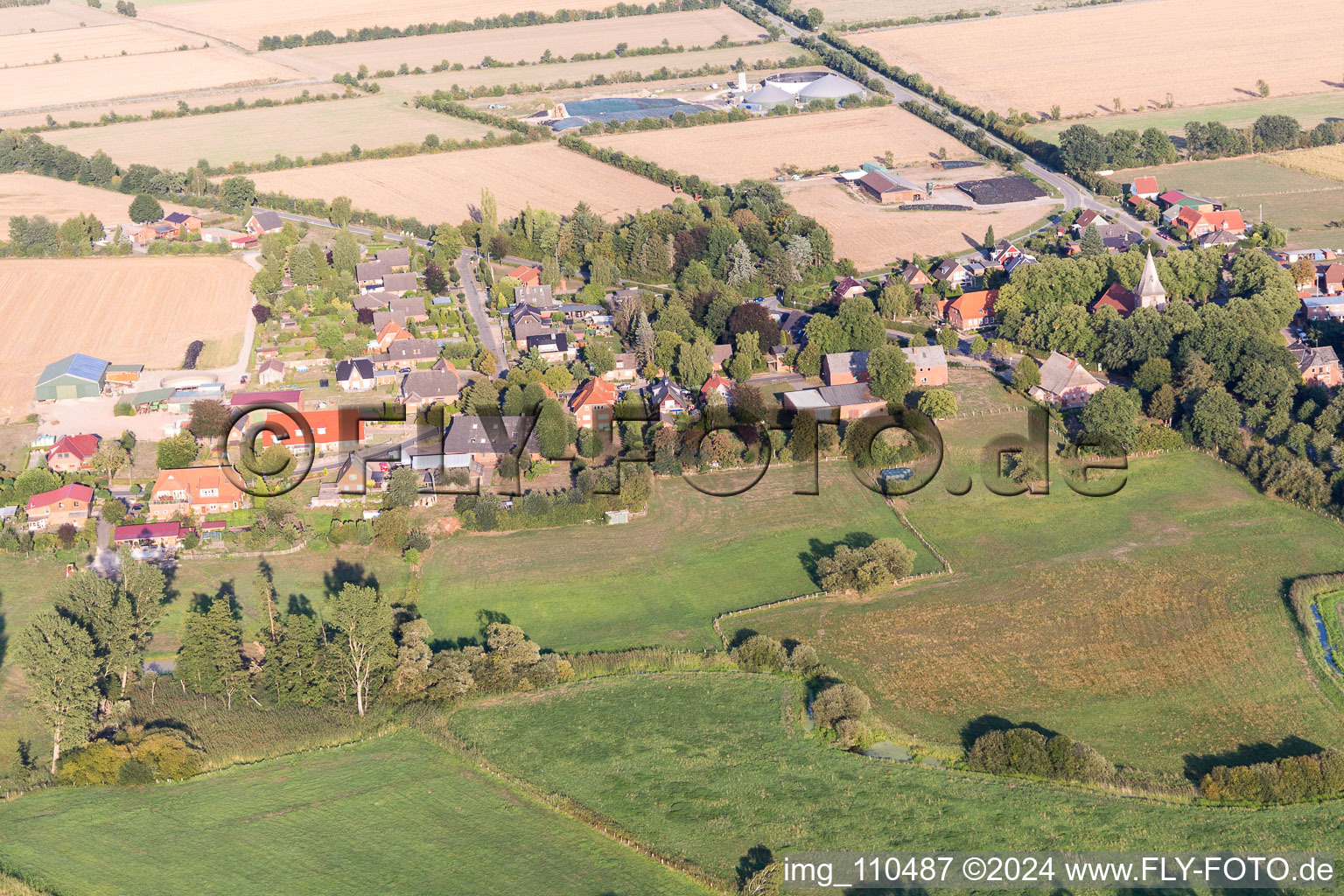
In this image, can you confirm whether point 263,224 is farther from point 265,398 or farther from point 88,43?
point 88,43

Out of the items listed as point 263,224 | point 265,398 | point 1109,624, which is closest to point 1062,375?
point 1109,624

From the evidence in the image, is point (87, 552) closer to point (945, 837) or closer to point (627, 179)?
point (945, 837)

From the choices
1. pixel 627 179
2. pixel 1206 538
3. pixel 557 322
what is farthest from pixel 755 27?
pixel 1206 538

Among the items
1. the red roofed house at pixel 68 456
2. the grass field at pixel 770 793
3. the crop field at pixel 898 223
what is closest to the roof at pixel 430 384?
the red roofed house at pixel 68 456

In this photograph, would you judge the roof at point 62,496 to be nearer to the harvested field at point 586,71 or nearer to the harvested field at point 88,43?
the harvested field at point 586,71

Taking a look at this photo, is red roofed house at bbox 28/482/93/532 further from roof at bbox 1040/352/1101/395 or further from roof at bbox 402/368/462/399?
roof at bbox 1040/352/1101/395

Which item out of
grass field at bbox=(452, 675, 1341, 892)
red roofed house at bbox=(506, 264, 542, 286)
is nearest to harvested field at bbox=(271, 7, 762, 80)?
red roofed house at bbox=(506, 264, 542, 286)
